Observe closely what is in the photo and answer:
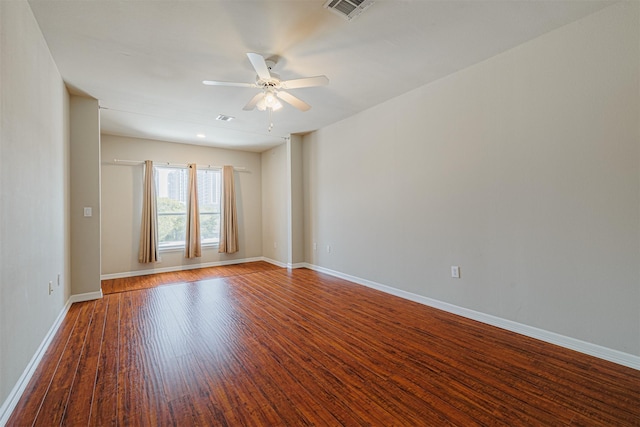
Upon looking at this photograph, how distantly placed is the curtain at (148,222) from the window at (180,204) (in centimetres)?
22

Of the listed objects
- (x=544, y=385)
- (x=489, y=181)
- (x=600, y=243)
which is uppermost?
(x=489, y=181)

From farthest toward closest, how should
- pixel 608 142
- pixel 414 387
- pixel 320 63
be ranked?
pixel 320 63 → pixel 608 142 → pixel 414 387

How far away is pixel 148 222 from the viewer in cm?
538

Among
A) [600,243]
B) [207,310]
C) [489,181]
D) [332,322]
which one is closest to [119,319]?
[207,310]

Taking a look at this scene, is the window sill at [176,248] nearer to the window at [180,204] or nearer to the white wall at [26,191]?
the window at [180,204]

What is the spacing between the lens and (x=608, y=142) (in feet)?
7.00

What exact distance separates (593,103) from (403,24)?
1.60m

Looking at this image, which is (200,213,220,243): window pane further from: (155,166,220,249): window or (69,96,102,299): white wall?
(69,96,102,299): white wall

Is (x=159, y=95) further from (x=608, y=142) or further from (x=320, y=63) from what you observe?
(x=608, y=142)

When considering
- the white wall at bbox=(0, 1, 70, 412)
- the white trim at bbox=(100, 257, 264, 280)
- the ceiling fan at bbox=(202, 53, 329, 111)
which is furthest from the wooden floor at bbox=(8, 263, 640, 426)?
the ceiling fan at bbox=(202, 53, 329, 111)

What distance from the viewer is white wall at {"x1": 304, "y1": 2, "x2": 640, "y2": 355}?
2.09 m

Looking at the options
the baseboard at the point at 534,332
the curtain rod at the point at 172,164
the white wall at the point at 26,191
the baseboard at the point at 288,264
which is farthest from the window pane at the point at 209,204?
the baseboard at the point at 534,332

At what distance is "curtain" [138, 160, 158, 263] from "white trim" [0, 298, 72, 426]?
265 cm

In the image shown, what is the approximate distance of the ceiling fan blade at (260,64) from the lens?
87.2 inches
